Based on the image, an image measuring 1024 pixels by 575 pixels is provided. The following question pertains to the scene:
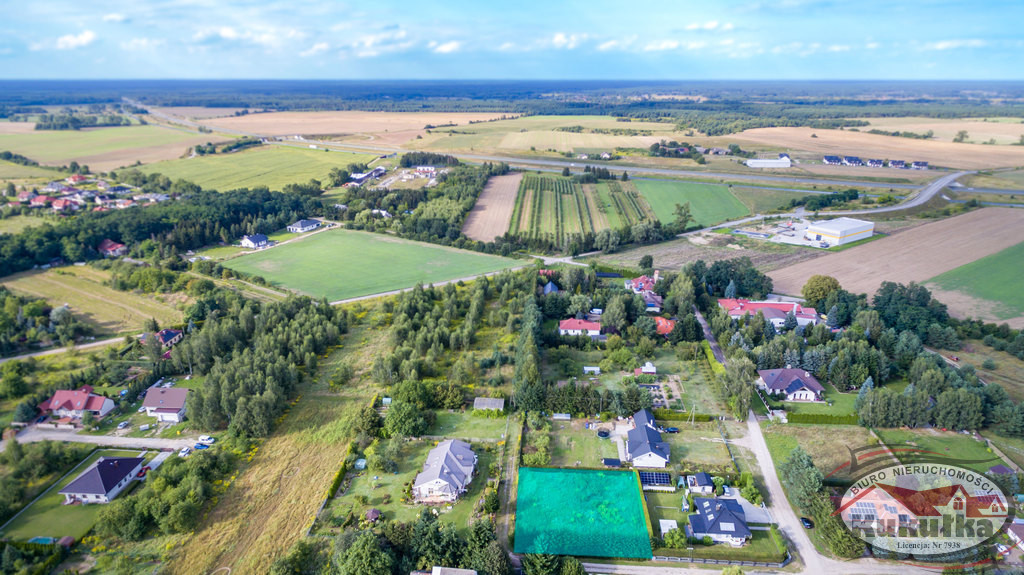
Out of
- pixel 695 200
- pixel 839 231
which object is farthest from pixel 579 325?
pixel 695 200

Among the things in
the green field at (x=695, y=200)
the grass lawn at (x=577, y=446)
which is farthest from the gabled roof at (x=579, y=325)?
the green field at (x=695, y=200)

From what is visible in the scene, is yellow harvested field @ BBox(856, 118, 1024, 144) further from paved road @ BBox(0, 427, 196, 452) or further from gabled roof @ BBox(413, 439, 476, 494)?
paved road @ BBox(0, 427, 196, 452)

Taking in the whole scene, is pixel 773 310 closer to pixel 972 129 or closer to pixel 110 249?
pixel 110 249

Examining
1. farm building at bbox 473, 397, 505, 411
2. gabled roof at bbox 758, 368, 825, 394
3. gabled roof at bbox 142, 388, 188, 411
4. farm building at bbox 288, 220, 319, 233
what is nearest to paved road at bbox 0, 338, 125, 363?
gabled roof at bbox 142, 388, 188, 411

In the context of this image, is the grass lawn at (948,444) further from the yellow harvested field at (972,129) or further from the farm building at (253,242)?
the yellow harvested field at (972,129)

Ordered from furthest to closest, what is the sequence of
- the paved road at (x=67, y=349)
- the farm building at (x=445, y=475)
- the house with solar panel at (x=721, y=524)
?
the paved road at (x=67, y=349)
the farm building at (x=445, y=475)
the house with solar panel at (x=721, y=524)

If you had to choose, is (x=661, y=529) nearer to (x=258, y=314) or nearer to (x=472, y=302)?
(x=472, y=302)
